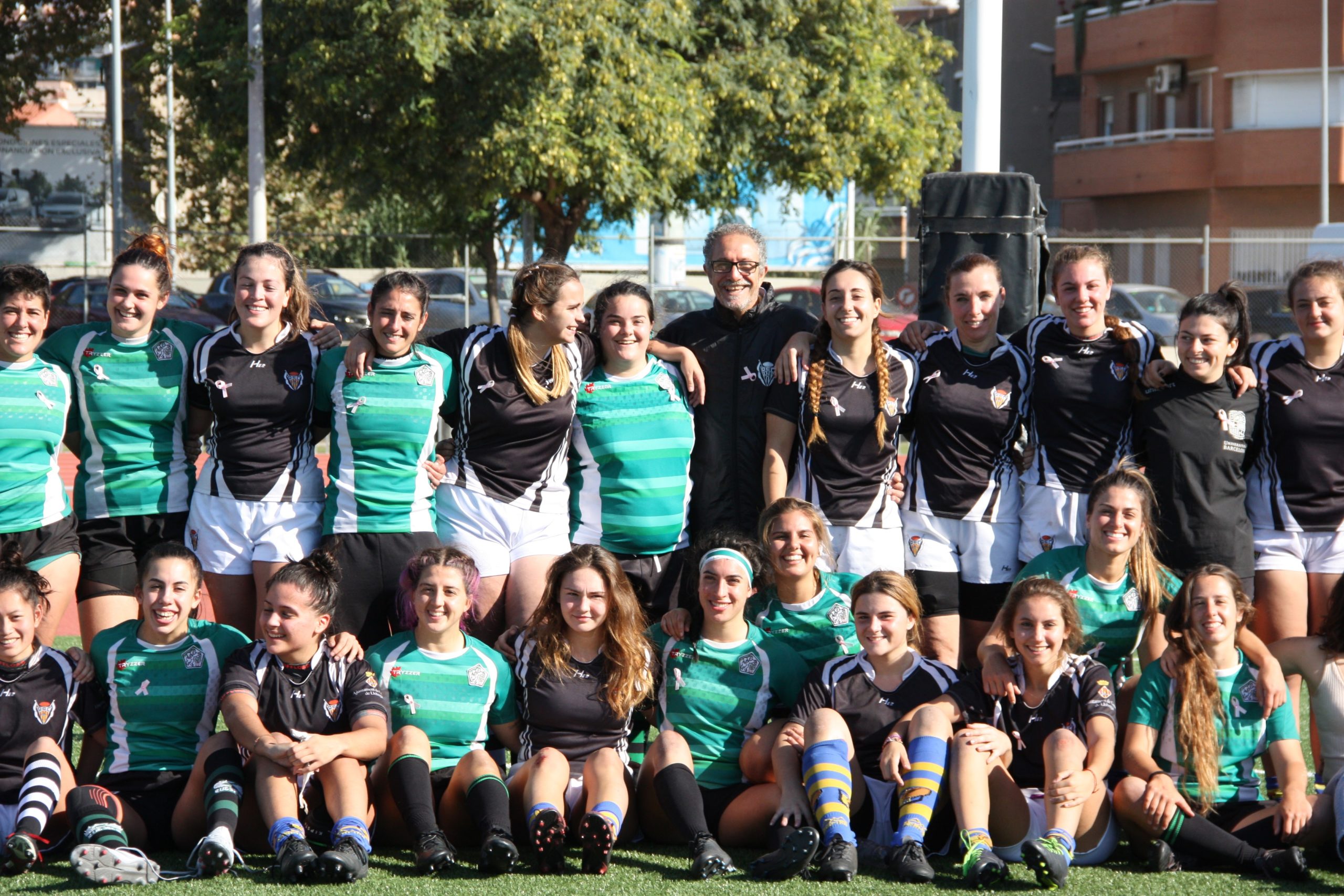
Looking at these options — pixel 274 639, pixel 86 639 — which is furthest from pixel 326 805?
pixel 86 639

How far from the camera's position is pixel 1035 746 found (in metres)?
4.38

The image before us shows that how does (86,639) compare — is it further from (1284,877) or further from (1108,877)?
(1284,877)

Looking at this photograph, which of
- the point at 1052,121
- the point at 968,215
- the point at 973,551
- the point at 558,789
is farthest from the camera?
the point at 1052,121

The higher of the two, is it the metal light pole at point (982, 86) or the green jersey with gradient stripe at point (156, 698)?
the metal light pole at point (982, 86)

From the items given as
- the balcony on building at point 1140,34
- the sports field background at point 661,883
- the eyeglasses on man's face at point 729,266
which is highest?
the balcony on building at point 1140,34

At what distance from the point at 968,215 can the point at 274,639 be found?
3.38 m

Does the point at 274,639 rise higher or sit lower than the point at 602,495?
lower

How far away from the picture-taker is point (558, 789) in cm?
429

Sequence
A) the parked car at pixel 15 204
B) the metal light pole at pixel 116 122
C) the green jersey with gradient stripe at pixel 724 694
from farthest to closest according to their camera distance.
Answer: the parked car at pixel 15 204 < the metal light pole at pixel 116 122 < the green jersey with gradient stripe at pixel 724 694

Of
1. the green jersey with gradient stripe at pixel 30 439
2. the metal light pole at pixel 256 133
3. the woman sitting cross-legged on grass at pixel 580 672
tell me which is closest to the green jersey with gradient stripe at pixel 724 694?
the woman sitting cross-legged on grass at pixel 580 672

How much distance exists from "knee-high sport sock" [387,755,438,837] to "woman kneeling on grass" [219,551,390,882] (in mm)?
85

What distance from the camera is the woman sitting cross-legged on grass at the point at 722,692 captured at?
175 inches

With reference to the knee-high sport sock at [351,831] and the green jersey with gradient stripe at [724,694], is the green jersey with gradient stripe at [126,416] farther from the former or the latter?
the green jersey with gradient stripe at [724,694]

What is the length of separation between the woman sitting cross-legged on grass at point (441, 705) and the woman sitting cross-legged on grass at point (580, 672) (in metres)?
0.10
